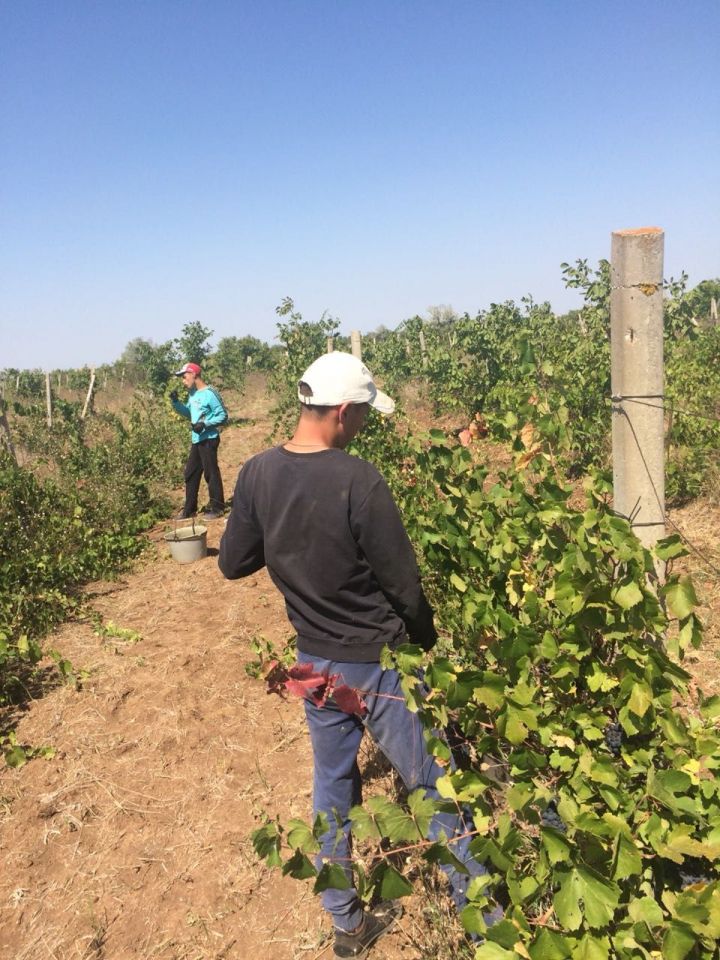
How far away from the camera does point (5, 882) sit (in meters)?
2.59

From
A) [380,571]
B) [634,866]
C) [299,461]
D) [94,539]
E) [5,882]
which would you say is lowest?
[5,882]

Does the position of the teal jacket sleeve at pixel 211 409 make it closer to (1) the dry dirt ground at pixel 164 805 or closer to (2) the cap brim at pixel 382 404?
(1) the dry dirt ground at pixel 164 805

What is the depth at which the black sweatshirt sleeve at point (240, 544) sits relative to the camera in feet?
6.48

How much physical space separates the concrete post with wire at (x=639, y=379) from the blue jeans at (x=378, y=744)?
835 millimetres

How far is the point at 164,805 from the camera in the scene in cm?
296

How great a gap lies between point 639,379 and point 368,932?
1959 millimetres

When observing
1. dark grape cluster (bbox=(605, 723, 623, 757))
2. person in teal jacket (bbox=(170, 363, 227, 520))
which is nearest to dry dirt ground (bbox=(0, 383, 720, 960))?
dark grape cluster (bbox=(605, 723, 623, 757))

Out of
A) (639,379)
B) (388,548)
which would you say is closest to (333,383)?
(388,548)

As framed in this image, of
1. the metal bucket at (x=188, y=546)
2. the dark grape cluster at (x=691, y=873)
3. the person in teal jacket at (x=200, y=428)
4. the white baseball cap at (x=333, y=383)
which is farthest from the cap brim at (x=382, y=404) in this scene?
the person in teal jacket at (x=200, y=428)

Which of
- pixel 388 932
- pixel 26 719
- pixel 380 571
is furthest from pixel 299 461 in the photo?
pixel 26 719

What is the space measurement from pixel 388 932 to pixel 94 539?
4.99 meters

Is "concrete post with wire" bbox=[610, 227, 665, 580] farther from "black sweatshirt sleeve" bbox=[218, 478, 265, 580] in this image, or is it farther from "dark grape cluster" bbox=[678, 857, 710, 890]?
"black sweatshirt sleeve" bbox=[218, 478, 265, 580]

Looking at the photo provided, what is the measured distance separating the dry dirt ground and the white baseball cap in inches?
63.9

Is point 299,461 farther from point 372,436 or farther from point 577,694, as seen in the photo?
point 372,436
